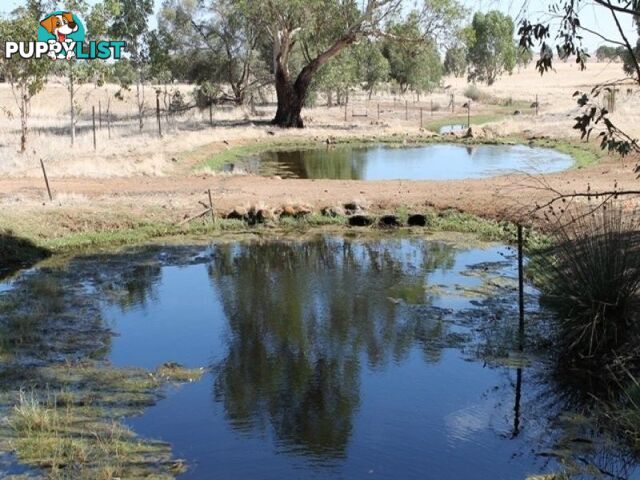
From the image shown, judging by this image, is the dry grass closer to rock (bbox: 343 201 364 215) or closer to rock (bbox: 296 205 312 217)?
rock (bbox: 296 205 312 217)

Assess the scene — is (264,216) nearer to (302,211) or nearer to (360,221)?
(302,211)

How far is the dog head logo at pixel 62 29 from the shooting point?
3191 cm

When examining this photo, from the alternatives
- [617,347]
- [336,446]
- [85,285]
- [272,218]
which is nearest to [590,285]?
[617,347]

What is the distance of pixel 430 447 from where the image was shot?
25.0 ft

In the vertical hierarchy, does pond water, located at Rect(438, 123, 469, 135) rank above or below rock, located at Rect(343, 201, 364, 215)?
above

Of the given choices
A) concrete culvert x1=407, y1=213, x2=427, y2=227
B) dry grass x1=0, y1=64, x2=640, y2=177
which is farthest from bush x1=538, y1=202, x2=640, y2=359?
concrete culvert x1=407, y1=213, x2=427, y2=227

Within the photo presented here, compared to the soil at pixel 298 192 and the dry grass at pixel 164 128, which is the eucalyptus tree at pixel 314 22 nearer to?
the dry grass at pixel 164 128

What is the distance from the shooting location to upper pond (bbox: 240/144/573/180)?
26406 mm

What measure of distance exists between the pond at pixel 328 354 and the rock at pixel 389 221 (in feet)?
6.38

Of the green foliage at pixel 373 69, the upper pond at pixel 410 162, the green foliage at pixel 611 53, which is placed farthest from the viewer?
the green foliage at pixel 373 69

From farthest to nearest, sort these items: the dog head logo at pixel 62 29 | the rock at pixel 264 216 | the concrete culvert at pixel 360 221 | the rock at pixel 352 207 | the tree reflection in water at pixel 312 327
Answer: the dog head logo at pixel 62 29 → the rock at pixel 352 207 → the rock at pixel 264 216 → the concrete culvert at pixel 360 221 → the tree reflection in water at pixel 312 327

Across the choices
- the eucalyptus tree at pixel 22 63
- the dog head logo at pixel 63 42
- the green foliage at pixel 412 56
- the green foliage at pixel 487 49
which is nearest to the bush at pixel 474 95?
the green foliage at pixel 412 56

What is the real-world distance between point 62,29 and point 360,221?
2018 cm

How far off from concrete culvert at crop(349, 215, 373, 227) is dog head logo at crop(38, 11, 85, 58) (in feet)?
59.6
